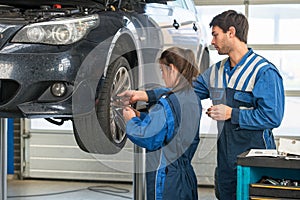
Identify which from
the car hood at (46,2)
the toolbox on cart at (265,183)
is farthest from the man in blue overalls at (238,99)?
the car hood at (46,2)

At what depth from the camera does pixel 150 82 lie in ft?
12.8

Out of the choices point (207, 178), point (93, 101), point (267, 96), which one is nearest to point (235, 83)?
point (267, 96)

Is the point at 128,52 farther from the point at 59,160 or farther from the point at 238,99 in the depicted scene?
the point at 59,160

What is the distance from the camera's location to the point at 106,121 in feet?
11.0

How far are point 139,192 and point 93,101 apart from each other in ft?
3.06

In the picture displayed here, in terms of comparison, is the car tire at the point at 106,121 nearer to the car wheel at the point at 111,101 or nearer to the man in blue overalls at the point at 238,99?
the car wheel at the point at 111,101

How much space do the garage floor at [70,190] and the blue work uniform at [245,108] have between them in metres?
2.66

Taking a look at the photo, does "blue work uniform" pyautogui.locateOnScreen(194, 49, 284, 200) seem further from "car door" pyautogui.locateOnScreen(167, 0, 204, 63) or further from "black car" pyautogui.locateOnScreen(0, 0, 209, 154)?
"car door" pyautogui.locateOnScreen(167, 0, 204, 63)

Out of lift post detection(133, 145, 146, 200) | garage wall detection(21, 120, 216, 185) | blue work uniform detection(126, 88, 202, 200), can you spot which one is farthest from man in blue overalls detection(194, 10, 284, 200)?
garage wall detection(21, 120, 216, 185)

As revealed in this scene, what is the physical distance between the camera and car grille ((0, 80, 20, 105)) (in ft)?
10.4

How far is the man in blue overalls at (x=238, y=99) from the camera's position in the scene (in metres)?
3.04

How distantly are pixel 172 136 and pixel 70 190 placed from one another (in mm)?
3654

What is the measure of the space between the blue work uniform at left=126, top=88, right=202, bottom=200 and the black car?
1.51 feet

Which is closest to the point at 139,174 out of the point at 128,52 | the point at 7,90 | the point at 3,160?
the point at 128,52
